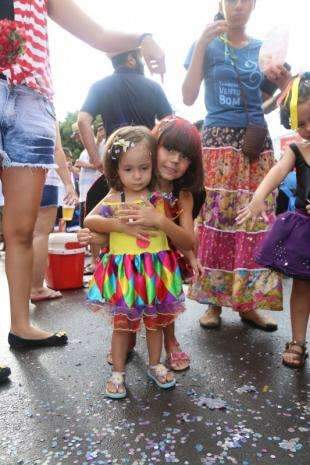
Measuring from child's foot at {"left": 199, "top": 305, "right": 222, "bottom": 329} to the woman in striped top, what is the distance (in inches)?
36.7

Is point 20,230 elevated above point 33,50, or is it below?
below

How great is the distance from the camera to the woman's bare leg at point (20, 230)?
2188 millimetres

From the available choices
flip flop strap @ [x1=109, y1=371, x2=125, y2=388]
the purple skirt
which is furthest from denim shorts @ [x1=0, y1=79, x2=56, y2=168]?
the purple skirt

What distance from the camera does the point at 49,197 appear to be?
11.3ft

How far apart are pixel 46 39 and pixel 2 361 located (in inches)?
59.8

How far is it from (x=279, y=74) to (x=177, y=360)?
1.42 m

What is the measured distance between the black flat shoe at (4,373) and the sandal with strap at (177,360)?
710mm

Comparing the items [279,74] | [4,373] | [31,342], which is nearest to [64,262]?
[31,342]

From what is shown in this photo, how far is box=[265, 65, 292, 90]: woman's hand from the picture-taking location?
2189 millimetres

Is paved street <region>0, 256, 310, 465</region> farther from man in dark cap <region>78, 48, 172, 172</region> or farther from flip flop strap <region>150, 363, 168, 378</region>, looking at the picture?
man in dark cap <region>78, 48, 172, 172</region>

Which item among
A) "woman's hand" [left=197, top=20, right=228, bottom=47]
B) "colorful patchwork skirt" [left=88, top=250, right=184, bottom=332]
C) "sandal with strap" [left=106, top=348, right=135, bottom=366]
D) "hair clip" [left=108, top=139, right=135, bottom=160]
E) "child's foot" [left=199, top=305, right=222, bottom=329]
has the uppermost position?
"woman's hand" [left=197, top=20, right=228, bottom=47]

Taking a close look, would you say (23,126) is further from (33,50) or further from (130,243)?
(130,243)

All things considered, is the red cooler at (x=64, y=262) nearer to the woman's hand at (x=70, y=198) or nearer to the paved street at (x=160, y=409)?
the woman's hand at (x=70, y=198)

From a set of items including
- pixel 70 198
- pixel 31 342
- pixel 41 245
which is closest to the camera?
pixel 31 342
